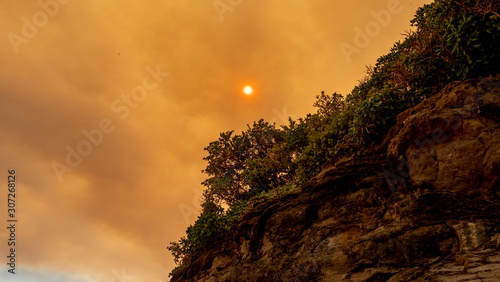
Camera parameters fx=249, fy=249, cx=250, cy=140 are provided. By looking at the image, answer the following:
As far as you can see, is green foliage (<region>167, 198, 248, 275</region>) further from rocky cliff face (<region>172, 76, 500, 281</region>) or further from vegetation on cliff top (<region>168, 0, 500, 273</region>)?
rocky cliff face (<region>172, 76, 500, 281</region>)

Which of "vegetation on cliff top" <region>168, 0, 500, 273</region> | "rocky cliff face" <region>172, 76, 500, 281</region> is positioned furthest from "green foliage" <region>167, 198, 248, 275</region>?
"rocky cliff face" <region>172, 76, 500, 281</region>

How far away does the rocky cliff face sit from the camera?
6.93m

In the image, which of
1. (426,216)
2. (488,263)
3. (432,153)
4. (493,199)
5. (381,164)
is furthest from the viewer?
(381,164)

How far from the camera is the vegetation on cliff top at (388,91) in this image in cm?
891

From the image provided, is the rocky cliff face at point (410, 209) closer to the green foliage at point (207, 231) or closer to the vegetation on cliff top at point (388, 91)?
the vegetation on cliff top at point (388, 91)

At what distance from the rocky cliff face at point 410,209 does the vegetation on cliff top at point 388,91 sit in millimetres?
909

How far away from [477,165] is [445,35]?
5.26 metres

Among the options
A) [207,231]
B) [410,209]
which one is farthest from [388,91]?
[207,231]

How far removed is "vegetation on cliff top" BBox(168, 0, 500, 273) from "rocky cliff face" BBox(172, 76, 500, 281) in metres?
0.91

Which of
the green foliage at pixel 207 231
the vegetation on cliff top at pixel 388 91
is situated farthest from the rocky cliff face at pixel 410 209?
the green foliage at pixel 207 231

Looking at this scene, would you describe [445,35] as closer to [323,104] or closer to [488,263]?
[488,263]

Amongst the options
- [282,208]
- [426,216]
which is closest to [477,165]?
[426,216]

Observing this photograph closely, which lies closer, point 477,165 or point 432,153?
point 477,165

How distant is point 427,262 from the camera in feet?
23.3
